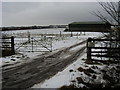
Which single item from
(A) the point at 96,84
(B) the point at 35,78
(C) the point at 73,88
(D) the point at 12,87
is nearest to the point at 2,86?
(D) the point at 12,87

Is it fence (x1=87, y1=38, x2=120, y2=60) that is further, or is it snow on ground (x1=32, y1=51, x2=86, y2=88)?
fence (x1=87, y1=38, x2=120, y2=60)

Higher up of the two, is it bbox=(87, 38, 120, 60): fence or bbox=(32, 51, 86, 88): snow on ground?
bbox=(87, 38, 120, 60): fence

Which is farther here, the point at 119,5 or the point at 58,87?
the point at 58,87

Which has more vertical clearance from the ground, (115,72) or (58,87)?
(115,72)

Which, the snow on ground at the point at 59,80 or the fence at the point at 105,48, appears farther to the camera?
the fence at the point at 105,48

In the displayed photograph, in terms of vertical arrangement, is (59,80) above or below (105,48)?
below

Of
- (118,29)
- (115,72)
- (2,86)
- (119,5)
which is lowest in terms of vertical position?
(2,86)

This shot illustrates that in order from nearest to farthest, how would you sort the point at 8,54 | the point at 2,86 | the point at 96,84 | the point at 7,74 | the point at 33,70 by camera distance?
the point at 96,84 < the point at 2,86 < the point at 7,74 < the point at 33,70 < the point at 8,54

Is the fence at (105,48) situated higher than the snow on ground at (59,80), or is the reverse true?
the fence at (105,48)

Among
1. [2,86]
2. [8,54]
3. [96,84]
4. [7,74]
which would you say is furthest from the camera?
[8,54]

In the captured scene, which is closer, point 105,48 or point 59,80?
point 59,80

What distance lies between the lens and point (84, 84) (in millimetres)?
9039

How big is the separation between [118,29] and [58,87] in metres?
3.28

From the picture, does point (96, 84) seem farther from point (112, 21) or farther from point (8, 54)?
point (8, 54)
